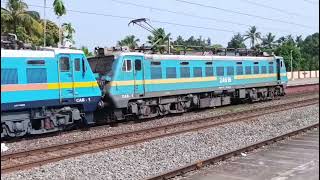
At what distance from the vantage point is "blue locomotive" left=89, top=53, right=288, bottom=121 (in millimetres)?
19484

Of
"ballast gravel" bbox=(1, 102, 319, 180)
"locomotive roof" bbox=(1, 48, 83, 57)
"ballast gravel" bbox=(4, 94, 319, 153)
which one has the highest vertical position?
"locomotive roof" bbox=(1, 48, 83, 57)

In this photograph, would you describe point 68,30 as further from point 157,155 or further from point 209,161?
point 209,161

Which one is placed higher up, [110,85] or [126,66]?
[126,66]

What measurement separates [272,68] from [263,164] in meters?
21.4

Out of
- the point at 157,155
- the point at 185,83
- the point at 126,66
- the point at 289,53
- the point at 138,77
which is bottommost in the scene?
the point at 157,155

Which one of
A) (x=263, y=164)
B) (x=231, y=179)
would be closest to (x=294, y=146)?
(x=263, y=164)

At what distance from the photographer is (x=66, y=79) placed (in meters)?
16.4

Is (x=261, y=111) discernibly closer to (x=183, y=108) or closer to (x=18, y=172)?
(x=183, y=108)

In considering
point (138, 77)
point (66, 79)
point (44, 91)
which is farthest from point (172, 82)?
point (44, 91)

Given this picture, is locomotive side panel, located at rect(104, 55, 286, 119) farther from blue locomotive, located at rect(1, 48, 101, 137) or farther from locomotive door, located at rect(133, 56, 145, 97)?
blue locomotive, located at rect(1, 48, 101, 137)

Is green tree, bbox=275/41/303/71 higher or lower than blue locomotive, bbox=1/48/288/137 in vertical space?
higher

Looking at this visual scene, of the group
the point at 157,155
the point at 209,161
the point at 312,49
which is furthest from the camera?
the point at 312,49

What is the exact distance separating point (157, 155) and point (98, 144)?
2.52 m

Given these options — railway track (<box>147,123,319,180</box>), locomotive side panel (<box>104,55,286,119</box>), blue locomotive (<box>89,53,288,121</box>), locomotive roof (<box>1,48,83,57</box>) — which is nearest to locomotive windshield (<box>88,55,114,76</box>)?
blue locomotive (<box>89,53,288,121</box>)
